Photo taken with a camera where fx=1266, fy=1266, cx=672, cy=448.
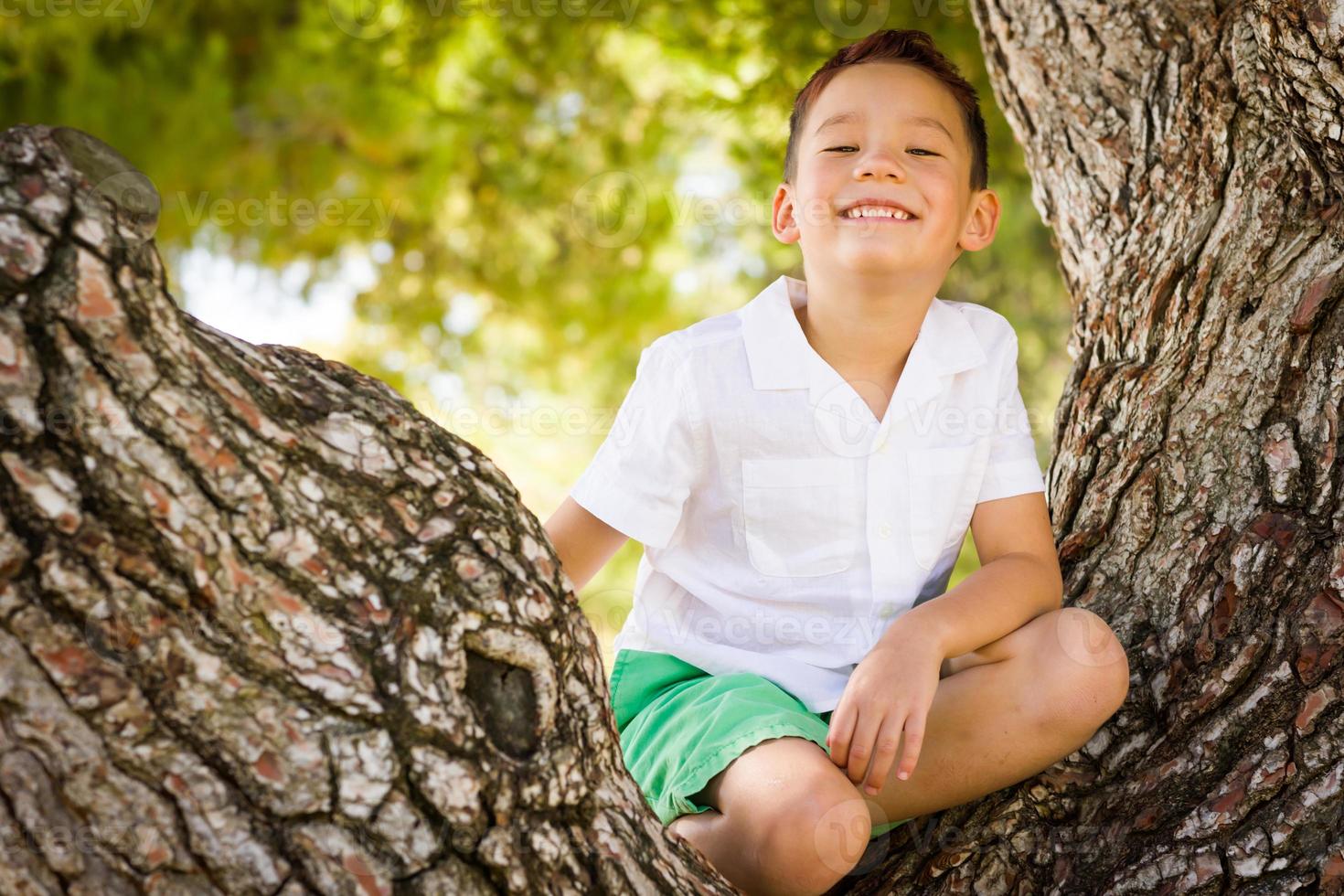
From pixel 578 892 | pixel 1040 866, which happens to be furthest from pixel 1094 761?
pixel 578 892

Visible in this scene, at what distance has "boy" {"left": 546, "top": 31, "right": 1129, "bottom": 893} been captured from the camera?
171cm

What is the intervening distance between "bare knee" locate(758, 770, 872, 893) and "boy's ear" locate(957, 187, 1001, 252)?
986mm

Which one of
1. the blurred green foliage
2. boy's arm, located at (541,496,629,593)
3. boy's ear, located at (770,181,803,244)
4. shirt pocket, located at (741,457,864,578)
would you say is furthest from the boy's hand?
the blurred green foliage

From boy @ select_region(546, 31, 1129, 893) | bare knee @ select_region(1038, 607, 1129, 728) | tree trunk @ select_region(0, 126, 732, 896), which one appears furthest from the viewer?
boy @ select_region(546, 31, 1129, 893)

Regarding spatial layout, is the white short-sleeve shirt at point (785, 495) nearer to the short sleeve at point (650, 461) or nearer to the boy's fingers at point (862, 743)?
the short sleeve at point (650, 461)

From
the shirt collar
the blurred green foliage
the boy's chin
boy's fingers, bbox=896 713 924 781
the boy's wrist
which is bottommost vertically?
boy's fingers, bbox=896 713 924 781

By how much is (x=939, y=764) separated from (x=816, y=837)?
0.25 meters

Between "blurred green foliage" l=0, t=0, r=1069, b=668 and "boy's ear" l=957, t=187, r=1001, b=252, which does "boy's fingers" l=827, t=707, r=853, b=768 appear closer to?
"boy's ear" l=957, t=187, r=1001, b=252

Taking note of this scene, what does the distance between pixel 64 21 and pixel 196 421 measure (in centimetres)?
427

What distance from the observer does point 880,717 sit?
5.03ft

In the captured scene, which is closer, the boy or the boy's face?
the boy

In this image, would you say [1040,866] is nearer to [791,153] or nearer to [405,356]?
[791,153]

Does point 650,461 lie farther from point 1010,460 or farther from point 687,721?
point 1010,460

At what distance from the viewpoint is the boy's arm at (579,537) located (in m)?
1.84
